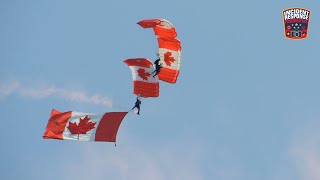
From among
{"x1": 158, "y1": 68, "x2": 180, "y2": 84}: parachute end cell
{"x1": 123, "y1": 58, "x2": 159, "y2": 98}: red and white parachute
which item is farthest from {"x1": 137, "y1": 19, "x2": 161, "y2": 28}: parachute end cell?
{"x1": 158, "y1": 68, "x2": 180, "y2": 84}: parachute end cell

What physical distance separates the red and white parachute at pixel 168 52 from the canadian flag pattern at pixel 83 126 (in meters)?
4.98

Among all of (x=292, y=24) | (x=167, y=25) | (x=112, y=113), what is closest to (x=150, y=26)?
(x=167, y=25)

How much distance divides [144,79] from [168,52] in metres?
2.88

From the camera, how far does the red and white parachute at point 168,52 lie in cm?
8231

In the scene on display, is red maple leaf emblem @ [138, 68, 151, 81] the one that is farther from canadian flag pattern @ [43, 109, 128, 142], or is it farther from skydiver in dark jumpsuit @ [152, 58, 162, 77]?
canadian flag pattern @ [43, 109, 128, 142]

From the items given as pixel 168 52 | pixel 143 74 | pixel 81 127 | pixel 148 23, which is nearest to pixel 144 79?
pixel 143 74

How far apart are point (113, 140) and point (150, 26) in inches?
348

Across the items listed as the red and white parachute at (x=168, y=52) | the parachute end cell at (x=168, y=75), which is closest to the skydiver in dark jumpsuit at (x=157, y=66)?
the red and white parachute at (x=168, y=52)

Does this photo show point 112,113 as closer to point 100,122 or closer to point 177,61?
→ point 100,122

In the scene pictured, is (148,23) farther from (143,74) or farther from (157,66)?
(143,74)

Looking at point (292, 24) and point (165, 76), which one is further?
point (292, 24)

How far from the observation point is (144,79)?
8450 cm

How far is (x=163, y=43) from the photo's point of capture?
273 ft

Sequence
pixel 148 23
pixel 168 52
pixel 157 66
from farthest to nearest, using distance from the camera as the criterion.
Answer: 1. pixel 157 66
2. pixel 168 52
3. pixel 148 23
